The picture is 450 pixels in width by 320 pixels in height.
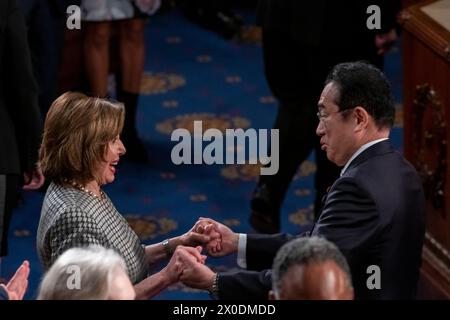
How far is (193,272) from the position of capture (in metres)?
3.46

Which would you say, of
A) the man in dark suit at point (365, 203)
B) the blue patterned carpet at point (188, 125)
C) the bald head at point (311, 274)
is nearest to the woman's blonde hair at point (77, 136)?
the man in dark suit at point (365, 203)

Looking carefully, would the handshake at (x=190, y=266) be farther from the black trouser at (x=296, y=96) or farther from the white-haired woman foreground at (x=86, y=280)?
the black trouser at (x=296, y=96)

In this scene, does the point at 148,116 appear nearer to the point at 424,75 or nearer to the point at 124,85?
the point at 124,85

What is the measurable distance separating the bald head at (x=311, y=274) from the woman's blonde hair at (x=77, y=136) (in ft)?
2.92

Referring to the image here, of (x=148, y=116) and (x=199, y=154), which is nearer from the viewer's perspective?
(x=199, y=154)

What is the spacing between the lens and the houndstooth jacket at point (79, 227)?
129 inches

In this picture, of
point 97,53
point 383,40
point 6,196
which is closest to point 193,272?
point 6,196

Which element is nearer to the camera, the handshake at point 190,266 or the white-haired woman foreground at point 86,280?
→ the white-haired woman foreground at point 86,280

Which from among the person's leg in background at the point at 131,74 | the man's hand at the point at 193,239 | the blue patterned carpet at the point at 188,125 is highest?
the man's hand at the point at 193,239

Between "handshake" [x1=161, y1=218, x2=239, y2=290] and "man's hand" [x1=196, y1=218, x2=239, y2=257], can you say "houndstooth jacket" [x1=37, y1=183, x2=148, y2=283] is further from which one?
"man's hand" [x1=196, y1=218, x2=239, y2=257]

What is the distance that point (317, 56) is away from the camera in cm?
514

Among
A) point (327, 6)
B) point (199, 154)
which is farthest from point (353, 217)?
point (199, 154)

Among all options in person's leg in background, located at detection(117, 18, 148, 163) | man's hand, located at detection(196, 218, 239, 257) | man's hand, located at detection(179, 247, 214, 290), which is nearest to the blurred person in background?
person's leg in background, located at detection(117, 18, 148, 163)

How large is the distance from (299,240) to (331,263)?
113 mm
